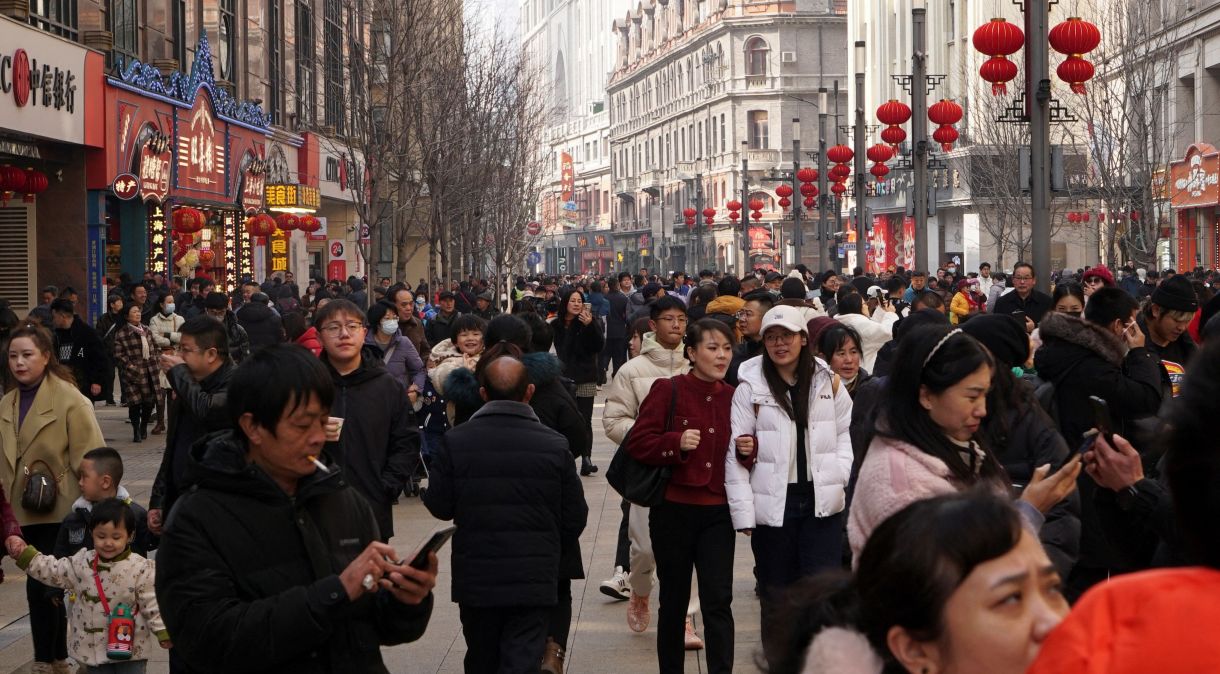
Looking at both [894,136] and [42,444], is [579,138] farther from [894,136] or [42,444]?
[42,444]

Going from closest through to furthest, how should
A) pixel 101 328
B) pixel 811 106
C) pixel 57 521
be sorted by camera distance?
pixel 57 521
pixel 101 328
pixel 811 106

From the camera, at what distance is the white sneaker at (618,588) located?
29.7 feet

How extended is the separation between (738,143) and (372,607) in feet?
286

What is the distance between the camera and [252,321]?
17.0 m

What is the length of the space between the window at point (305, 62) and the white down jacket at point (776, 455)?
34.1 m

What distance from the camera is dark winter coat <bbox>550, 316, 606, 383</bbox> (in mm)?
14898

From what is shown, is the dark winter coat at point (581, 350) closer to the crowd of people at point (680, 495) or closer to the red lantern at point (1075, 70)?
the crowd of people at point (680, 495)

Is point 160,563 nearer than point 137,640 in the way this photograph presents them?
Yes

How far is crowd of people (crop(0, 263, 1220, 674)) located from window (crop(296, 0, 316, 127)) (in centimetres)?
2941

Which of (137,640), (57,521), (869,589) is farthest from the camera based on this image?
(57,521)

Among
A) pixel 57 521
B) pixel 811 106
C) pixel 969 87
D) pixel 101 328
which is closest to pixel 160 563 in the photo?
pixel 57 521

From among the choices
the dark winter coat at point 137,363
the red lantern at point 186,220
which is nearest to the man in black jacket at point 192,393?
the dark winter coat at point 137,363

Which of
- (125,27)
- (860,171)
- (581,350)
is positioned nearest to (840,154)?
(860,171)

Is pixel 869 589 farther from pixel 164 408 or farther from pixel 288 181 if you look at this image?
pixel 288 181
